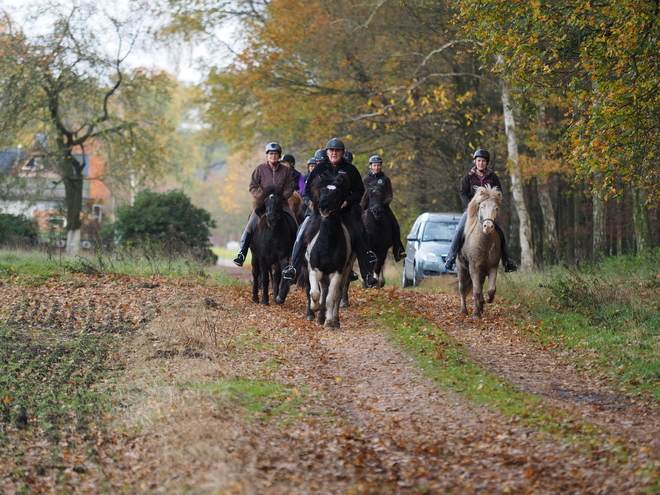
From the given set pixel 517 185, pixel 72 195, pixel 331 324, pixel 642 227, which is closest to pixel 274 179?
pixel 331 324

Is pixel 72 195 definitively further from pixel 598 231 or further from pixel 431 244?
pixel 598 231

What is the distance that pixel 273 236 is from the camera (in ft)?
51.9

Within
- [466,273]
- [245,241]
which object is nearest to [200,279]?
[245,241]

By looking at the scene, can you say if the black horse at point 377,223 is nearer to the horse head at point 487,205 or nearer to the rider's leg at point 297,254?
the horse head at point 487,205

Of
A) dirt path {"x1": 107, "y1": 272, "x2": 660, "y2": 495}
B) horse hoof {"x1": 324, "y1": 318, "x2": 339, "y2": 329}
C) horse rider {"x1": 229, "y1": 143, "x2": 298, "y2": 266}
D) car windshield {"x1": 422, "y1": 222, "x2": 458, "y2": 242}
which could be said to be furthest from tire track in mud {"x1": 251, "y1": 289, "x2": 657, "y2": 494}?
car windshield {"x1": 422, "y1": 222, "x2": 458, "y2": 242}

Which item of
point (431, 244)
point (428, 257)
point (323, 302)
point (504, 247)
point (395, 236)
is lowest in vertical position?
point (323, 302)

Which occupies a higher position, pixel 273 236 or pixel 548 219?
pixel 548 219

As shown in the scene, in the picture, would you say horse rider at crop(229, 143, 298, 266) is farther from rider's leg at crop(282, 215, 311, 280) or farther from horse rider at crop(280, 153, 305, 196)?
rider's leg at crop(282, 215, 311, 280)

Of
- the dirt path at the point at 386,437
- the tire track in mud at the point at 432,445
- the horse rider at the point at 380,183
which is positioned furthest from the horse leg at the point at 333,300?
the horse rider at the point at 380,183

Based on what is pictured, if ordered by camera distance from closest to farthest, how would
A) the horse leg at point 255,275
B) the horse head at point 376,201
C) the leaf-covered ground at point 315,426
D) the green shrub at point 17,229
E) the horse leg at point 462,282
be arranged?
the leaf-covered ground at point 315,426, the horse leg at point 462,282, the horse leg at point 255,275, the horse head at point 376,201, the green shrub at point 17,229

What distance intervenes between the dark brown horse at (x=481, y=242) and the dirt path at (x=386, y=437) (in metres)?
3.49

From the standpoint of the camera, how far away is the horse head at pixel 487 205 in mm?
13891

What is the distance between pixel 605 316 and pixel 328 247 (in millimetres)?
4401

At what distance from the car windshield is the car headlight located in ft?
1.29
